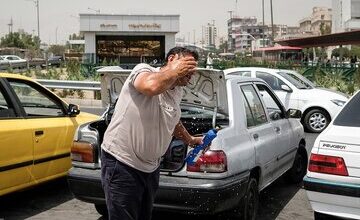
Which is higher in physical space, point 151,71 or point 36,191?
point 151,71

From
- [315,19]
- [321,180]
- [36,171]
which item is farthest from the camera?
[315,19]

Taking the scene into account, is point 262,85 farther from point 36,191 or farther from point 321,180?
point 36,191

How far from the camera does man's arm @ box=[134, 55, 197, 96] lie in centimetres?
274

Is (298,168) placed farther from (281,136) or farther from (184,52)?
(184,52)

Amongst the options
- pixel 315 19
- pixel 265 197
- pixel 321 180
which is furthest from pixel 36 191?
pixel 315 19

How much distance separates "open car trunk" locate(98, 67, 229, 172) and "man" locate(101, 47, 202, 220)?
140 centimetres

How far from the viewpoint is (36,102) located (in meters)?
6.45

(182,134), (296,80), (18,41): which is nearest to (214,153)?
(182,134)

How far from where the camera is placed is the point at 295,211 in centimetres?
573

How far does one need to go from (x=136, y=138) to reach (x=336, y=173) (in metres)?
1.96

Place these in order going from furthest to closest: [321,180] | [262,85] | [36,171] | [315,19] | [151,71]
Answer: [315,19], [262,85], [36,171], [321,180], [151,71]

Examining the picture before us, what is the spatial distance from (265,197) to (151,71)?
370 centimetres

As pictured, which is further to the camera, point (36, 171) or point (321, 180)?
point (36, 171)

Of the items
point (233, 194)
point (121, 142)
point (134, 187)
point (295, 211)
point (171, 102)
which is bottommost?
point (295, 211)
